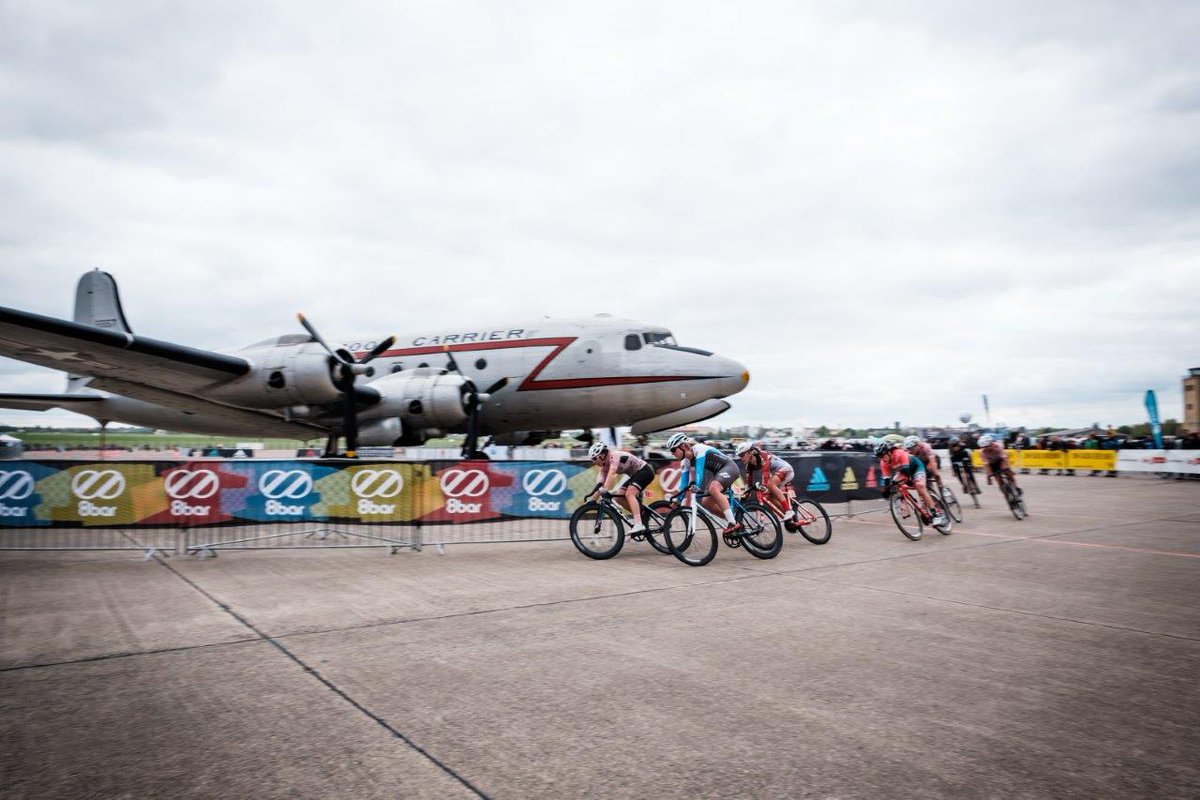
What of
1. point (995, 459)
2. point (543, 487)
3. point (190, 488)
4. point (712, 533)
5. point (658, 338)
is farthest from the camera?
point (658, 338)

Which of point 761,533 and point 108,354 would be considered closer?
point 761,533

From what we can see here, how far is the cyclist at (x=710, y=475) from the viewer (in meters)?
8.79

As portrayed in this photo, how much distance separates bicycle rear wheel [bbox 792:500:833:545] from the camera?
1020cm

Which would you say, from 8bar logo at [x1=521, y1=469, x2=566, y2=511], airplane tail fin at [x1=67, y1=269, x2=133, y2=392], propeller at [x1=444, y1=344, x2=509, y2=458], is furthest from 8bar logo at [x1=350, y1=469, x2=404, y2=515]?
airplane tail fin at [x1=67, y1=269, x2=133, y2=392]

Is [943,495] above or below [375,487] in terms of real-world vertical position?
below

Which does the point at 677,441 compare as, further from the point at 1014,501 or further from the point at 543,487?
the point at 1014,501

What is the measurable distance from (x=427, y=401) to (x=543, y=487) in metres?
6.92

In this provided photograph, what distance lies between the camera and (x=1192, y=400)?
48.7 metres

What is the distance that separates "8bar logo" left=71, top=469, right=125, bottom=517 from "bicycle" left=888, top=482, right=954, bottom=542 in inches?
443

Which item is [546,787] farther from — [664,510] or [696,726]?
[664,510]

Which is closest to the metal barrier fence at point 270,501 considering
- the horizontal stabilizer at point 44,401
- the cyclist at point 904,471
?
the cyclist at point 904,471

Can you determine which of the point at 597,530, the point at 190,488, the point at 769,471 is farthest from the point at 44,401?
the point at 769,471

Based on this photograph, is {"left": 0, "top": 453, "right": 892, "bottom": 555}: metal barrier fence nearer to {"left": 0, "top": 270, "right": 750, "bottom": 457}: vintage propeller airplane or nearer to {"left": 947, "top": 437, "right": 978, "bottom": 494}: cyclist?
{"left": 0, "top": 270, "right": 750, "bottom": 457}: vintage propeller airplane

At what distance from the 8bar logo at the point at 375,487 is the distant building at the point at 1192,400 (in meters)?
57.8
